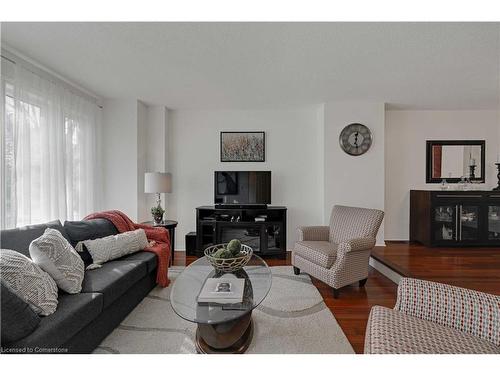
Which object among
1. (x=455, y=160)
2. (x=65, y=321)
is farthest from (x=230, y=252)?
(x=455, y=160)

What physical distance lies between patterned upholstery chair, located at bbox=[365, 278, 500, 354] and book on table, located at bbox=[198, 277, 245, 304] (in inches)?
31.1

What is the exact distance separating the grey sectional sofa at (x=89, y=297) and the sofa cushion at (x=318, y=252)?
1632mm

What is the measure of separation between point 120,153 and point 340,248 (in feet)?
11.0

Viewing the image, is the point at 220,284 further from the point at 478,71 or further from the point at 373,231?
the point at 478,71

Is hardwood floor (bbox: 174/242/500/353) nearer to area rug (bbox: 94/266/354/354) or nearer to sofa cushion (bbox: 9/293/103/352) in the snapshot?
area rug (bbox: 94/266/354/354)

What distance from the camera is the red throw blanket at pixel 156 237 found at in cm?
267

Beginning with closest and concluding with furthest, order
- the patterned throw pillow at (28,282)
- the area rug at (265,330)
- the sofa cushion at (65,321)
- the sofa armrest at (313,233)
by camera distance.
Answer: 1. the sofa cushion at (65,321)
2. the patterned throw pillow at (28,282)
3. the area rug at (265,330)
4. the sofa armrest at (313,233)

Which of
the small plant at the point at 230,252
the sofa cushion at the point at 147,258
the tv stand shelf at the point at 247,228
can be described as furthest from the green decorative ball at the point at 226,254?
the tv stand shelf at the point at 247,228

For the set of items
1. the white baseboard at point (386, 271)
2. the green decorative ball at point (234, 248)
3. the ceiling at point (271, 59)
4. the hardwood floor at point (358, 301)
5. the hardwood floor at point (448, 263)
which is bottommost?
the hardwood floor at point (358, 301)

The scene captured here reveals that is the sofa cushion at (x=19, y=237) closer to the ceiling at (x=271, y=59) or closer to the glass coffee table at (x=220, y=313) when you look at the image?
the glass coffee table at (x=220, y=313)

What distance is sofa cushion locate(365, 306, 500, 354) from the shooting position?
1.15m

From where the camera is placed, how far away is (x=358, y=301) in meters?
2.46

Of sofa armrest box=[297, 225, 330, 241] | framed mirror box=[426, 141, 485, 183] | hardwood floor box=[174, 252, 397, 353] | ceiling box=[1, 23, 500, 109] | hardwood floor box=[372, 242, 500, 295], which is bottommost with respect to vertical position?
hardwood floor box=[174, 252, 397, 353]

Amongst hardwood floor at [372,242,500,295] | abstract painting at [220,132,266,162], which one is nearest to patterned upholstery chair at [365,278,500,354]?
hardwood floor at [372,242,500,295]
